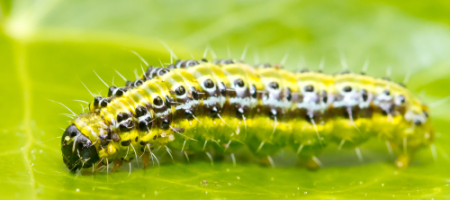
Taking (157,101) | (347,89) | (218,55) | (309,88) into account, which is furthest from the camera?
(218,55)

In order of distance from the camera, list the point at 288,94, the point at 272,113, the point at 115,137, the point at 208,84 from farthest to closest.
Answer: the point at 288,94 → the point at 272,113 → the point at 208,84 → the point at 115,137

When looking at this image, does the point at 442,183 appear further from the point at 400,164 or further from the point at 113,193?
the point at 113,193

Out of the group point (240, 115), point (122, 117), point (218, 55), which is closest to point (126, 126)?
point (122, 117)

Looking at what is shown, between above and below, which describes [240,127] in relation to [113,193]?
above

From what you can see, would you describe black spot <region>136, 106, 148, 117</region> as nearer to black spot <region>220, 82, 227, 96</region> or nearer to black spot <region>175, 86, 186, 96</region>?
black spot <region>175, 86, 186, 96</region>

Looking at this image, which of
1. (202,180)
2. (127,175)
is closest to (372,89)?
(202,180)

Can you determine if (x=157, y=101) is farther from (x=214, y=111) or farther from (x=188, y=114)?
(x=214, y=111)

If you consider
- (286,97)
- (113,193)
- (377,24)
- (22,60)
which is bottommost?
(113,193)
